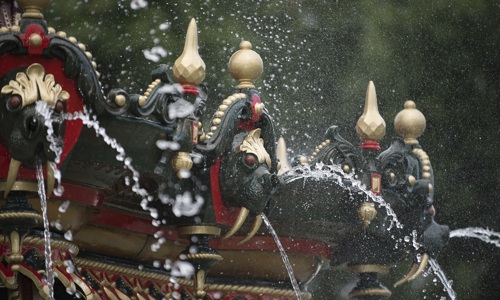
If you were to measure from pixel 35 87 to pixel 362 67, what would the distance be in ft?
31.2

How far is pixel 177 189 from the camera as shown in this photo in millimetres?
8555

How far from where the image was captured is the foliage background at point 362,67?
15.7 metres

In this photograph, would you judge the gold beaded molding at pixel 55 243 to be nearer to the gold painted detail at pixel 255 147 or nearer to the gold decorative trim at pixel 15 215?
the gold decorative trim at pixel 15 215

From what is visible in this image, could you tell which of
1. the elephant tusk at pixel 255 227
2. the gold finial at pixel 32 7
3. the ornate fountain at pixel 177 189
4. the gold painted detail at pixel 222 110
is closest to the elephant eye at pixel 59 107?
the ornate fountain at pixel 177 189

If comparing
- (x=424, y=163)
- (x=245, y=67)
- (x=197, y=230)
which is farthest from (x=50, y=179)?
(x=424, y=163)

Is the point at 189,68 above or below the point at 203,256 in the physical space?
above

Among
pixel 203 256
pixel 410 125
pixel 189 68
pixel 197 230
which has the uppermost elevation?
pixel 189 68

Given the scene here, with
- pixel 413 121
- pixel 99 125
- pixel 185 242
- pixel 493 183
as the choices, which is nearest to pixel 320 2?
pixel 493 183

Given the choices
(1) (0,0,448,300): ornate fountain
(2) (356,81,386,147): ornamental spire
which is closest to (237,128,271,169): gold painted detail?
(1) (0,0,448,300): ornate fountain

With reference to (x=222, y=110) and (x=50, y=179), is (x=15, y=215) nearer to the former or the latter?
(x=50, y=179)

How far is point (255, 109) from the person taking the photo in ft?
29.2

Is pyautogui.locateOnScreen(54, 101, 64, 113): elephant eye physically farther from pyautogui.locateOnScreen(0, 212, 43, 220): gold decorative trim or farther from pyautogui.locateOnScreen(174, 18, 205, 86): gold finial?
pyautogui.locateOnScreen(174, 18, 205, 86): gold finial

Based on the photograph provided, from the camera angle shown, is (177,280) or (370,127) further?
(370,127)

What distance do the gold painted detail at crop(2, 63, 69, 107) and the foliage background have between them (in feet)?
24.4
